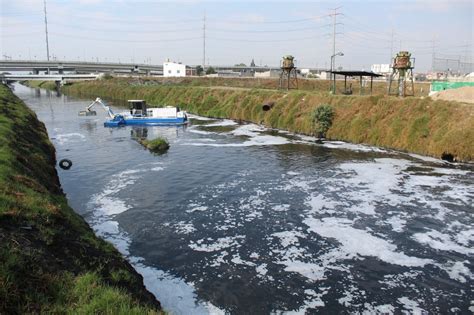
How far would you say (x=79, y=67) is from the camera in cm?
16762

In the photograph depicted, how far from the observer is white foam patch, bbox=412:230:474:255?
57.1 ft

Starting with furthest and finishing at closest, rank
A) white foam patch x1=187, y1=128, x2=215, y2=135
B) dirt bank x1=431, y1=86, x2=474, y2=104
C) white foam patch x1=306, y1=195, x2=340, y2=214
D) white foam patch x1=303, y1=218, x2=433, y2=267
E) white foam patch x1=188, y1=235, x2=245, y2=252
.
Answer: white foam patch x1=187, y1=128, x2=215, y2=135 < dirt bank x1=431, y1=86, x2=474, y2=104 < white foam patch x1=306, y1=195, x2=340, y2=214 < white foam patch x1=188, y1=235, x2=245, y2=252 < white foam patch x1=303, y1=218, x2=433, y2=267

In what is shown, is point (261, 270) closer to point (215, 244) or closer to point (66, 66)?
point (215, 244)

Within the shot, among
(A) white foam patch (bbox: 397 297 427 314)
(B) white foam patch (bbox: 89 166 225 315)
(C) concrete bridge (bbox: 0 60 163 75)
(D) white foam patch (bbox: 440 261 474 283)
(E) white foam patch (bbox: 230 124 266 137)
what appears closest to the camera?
(A) white foam patch (bbox: 397 297 427 314)

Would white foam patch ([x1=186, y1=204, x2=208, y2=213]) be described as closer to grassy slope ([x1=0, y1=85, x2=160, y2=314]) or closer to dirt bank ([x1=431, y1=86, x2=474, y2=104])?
grassy slope ([x1=0, y1=85, x2=160, y2=314])

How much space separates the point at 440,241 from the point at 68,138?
40540 millimetres

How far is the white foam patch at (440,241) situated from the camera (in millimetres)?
17391

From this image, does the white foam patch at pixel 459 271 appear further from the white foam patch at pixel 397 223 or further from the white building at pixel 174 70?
the white building at pixel 174 70

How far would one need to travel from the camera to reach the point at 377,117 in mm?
43531

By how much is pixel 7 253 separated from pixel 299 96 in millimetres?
50728

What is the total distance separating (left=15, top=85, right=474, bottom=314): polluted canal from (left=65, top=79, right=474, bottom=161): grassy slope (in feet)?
8.78

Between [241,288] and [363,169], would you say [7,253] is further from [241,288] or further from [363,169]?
[363,169]

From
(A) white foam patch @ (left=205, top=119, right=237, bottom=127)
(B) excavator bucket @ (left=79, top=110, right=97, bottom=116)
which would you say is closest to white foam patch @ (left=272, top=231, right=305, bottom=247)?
(A) white foam patch @ (left=205, top=119, right=237, bottom=127)

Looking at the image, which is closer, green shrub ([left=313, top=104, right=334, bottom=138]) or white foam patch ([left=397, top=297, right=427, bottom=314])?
white foam patch ([left=397, top=297, right=427, bottom=314])
